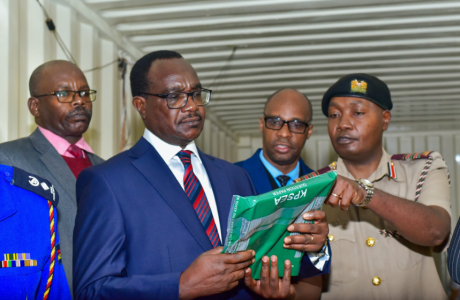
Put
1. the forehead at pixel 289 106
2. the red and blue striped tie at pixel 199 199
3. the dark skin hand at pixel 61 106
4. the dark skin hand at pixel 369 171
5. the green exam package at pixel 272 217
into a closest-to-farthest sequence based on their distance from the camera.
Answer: the green exam package at pixel 272 217
the red and blue striped tie at pixel 199 199
the dark skin hand at pixel 369 171
the dark skin hand at pixel 61 106
the forehead at pixel 289 106

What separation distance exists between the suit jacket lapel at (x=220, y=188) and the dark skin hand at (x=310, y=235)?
29 centimetres

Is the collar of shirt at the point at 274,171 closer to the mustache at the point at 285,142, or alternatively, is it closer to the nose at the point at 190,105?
the mustache at the point at 285,142

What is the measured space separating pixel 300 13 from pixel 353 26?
26.6 inches

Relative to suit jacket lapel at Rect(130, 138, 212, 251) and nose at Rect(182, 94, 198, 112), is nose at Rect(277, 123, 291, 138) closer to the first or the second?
nose at Rect(182, 94, 198, 112)

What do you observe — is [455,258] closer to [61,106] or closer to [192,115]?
[192,115]

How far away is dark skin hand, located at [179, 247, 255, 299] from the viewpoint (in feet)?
5.65

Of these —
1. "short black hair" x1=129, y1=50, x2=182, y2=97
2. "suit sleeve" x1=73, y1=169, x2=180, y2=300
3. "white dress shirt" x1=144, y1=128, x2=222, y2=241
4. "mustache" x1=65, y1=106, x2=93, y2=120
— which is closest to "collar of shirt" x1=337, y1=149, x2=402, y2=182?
"white dress shirt" x1=144, y1=128, x2=222, y2=241

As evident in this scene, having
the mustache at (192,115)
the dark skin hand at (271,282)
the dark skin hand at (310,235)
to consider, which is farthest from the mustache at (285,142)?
the dark skin hand at (271,282)

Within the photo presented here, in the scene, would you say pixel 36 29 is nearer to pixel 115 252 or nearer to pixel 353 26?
pixel 115 252

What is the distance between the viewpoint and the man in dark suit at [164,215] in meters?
1.75

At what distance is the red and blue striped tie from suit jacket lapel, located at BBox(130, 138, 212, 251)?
0.16 ft

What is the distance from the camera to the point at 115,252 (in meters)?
1.78

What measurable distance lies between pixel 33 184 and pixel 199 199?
2.22ft

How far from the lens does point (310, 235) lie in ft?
6.47
